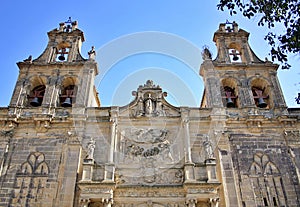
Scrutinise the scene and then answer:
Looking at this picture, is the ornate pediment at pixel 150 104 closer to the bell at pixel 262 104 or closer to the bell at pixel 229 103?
the bell at pixel 229 103

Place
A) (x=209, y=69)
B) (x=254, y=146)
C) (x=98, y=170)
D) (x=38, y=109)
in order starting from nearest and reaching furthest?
(x=98, y=170) < (x=254, y=146) < (x=38, y=109) < (x=209, y=69)

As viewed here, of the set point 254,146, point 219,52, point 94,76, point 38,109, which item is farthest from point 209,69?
point 38,109

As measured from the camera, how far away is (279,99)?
16.0 metres

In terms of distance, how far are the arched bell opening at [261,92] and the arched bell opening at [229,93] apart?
100cm

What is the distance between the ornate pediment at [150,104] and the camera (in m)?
15.2

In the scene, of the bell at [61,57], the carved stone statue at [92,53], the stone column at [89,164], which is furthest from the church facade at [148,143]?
the bell at [61,57]

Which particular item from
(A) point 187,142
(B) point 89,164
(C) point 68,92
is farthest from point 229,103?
(C) point 68,92

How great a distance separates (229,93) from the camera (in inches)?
678

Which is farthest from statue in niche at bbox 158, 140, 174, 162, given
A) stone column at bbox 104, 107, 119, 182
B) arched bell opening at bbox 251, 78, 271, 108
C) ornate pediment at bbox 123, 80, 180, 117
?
arched bell opening at bbox 251, 78, 271, 108

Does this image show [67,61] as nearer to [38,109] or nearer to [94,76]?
[94,76]

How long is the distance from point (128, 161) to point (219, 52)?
905 cm

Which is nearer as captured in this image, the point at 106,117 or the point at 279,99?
the point at 106,117

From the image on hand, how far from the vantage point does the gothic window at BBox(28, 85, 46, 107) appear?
637 inches

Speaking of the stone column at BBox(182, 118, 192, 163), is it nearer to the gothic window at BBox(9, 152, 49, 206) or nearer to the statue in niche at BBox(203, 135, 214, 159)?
the statue in niche at BBox(203, 135, 214, 159)
